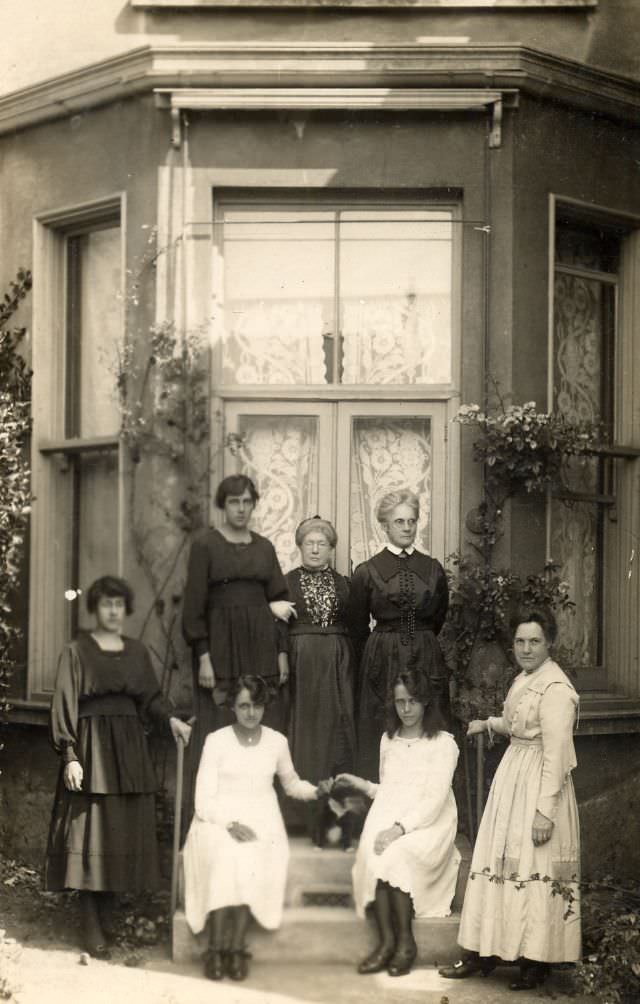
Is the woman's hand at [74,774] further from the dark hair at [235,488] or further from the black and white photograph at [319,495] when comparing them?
the dark hair at [235,488]

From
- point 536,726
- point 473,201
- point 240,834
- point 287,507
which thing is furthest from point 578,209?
point 240,834

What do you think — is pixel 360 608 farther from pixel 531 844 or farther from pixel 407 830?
pixel 531 844

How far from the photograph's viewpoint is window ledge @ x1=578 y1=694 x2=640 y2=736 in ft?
25.0

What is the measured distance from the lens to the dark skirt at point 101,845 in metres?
6.41

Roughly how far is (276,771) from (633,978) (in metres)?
1.91

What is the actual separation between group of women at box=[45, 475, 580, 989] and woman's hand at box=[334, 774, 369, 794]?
2cm

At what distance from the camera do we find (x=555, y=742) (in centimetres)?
606

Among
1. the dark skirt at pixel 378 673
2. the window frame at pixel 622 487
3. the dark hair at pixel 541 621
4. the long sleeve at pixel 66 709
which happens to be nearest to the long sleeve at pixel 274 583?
the dark skirt at pixel 378 673

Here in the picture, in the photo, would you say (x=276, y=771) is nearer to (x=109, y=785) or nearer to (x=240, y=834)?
(x=240, y=834)

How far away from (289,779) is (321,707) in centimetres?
51

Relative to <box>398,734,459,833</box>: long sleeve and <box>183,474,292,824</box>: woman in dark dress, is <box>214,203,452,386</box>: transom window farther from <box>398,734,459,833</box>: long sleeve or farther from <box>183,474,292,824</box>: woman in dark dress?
<box>398,734,459,833</box>: long sleeve

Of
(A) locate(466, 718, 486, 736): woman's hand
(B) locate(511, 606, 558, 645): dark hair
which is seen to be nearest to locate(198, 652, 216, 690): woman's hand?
(A) locate(466, 718, 486, 736): woman's hand

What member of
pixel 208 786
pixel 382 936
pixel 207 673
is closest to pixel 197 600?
pixel 207 673

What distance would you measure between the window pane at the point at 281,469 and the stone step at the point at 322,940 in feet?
6.86
